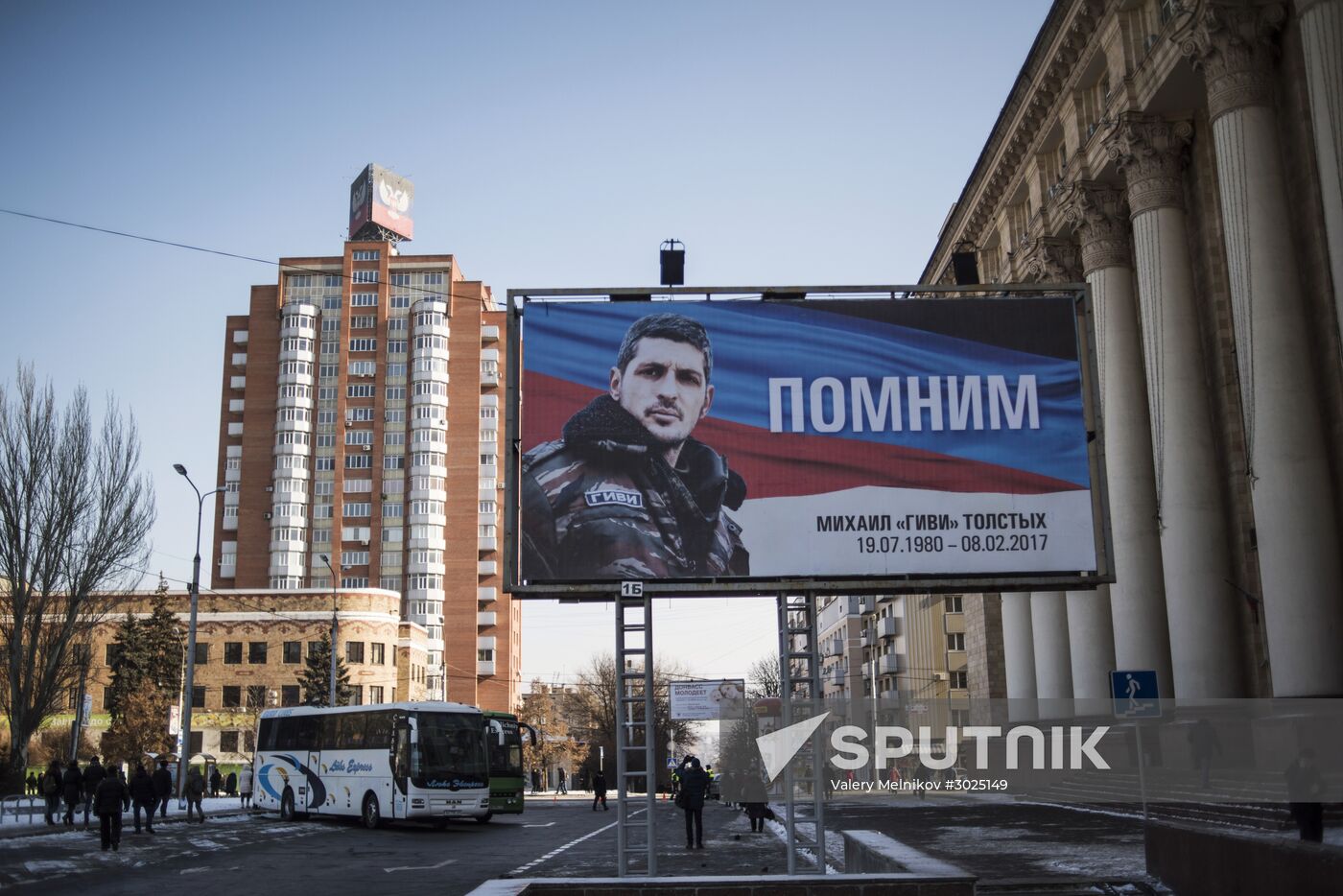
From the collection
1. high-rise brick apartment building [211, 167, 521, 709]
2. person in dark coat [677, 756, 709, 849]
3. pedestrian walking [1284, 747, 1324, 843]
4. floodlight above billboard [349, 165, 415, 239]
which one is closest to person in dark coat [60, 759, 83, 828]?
person in dark coat [677, 756, 709, 849]

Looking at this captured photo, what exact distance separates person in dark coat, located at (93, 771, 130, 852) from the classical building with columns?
2209cm

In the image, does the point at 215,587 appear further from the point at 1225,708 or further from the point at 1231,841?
the point at 1231,841

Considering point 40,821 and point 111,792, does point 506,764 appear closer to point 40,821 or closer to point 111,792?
point 40,821

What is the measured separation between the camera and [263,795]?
40.5 metres

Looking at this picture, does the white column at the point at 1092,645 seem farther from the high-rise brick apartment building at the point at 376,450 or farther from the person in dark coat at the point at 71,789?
the high-rise brick apartment building at the point at 376,450

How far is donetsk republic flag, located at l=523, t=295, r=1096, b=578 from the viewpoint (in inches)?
605

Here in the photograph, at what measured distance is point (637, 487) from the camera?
610 inches

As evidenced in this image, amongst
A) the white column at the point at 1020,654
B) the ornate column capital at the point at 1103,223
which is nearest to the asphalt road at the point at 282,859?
the white column at the point at 1020,654

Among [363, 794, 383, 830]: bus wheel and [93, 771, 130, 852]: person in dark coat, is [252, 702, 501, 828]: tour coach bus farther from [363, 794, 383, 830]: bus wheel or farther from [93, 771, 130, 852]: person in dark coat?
[93, 771, 130, 852]: person in dark coat

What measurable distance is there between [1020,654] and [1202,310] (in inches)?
639

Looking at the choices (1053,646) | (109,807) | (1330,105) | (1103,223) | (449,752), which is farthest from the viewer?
(1053,646)

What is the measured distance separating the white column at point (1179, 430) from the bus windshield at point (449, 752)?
18.0 meters

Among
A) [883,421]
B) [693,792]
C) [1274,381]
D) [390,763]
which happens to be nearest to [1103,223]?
[1274,381]

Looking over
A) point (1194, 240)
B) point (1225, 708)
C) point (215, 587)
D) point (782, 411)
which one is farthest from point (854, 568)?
point (215, 587)
